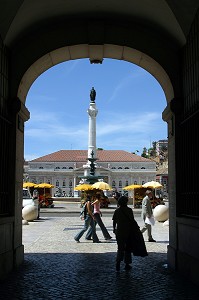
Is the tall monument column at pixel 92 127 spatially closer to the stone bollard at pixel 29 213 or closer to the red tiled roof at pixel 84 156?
the red tiled roof at pixel 84 156

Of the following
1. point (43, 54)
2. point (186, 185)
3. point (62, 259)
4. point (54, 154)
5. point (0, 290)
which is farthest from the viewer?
point (54, 154)

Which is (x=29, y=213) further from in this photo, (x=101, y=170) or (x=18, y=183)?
(x=101, y=170)

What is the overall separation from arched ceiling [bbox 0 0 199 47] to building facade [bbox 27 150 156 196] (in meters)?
122

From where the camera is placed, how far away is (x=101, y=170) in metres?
132

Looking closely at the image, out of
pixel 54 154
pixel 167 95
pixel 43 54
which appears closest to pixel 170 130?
pixel 167 95

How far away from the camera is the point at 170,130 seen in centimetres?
1105

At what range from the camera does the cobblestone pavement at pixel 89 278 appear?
754cm

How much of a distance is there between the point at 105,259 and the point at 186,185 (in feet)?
10.9

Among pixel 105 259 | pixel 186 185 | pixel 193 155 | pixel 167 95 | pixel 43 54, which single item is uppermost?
pixel 43 54

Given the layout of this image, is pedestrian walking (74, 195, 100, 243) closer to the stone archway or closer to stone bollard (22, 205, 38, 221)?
the stone archway

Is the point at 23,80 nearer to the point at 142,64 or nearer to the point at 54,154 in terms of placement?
the point at 142,64

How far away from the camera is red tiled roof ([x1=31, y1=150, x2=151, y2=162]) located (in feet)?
452

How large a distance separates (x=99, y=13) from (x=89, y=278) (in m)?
5.91

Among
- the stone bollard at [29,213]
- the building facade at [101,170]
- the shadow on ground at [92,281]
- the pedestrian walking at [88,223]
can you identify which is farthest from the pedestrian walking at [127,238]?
the building facade at [101,170]
